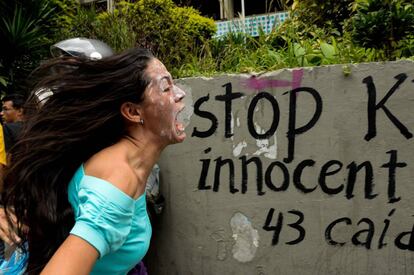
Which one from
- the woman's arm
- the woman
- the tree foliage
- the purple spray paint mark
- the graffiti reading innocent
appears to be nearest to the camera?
the woman's arm

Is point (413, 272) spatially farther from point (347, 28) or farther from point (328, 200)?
point (347, 28)

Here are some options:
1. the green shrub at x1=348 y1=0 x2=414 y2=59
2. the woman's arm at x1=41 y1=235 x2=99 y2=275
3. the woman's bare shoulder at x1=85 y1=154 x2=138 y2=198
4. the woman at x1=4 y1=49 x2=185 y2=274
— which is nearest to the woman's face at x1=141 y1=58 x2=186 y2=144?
the woman at x1=4 y1=49 x2=185 y2=274

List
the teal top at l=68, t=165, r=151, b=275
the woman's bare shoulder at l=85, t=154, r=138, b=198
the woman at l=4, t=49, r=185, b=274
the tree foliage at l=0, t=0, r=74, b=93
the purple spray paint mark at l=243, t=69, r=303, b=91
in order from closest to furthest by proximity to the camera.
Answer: the teal top at l=68, t=165, r=151, b=275, the woman's bare shoulder at l=85, t=154, r=138, b=198, the woman at l=4, t=49, r=185, b=274, the purple spray paint mark at l=243, t=69, r=303, b=91, the tree foliage at l=0, t=0, r=74, b=93

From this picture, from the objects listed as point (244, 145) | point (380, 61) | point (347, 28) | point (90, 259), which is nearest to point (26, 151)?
point (90, 259)

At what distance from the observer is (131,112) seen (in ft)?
5.65

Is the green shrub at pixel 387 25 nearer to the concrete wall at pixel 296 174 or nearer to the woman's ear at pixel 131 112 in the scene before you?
the concrete wall at pixel 296 174

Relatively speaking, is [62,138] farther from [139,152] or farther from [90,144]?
[139,152]

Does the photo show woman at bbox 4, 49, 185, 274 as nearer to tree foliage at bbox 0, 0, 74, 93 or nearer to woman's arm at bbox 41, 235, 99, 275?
woman's arm at bbox 41, 235, 99, 275

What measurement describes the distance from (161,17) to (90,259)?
4745 millimetres

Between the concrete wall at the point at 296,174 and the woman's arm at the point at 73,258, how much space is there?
2244 millimetres

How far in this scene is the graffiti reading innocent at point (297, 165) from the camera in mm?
3213

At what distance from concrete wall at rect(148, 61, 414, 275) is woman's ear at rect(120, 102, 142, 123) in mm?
1866

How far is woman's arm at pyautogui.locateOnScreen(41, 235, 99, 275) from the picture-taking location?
1.27 meters

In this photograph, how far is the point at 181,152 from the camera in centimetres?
381
